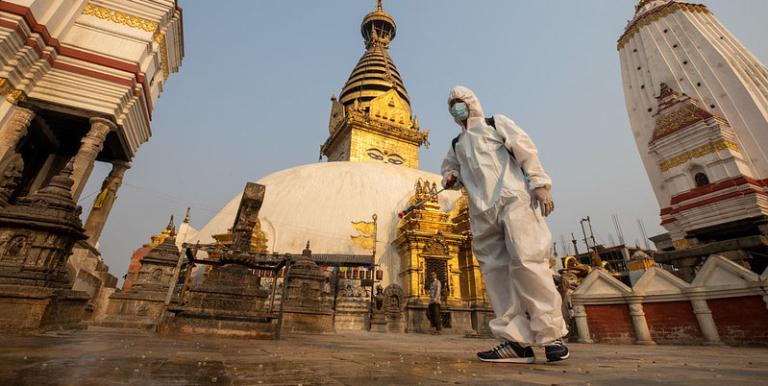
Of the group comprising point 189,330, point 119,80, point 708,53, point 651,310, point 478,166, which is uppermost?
point 708,53

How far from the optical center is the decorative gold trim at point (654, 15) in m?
21.0

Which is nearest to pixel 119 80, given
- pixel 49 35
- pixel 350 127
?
pixel 49 35

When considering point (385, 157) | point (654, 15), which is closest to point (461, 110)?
point (385, 157)

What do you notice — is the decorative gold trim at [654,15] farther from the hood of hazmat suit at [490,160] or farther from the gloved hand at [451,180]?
the gloved hand at [451,180]

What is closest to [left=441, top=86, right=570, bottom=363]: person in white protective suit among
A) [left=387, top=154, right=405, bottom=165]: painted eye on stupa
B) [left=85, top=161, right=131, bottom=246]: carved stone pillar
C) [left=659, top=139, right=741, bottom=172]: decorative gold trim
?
[left=85, top=161, right=131, bottom=246]: carved stone pillar

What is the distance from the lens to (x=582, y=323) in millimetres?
6715

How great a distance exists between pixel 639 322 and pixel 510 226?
536 centimetres

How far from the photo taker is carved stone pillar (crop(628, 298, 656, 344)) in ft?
19.6

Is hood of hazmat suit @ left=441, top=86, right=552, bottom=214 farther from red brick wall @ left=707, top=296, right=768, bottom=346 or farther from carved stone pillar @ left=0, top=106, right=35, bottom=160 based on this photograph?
carved stone pillar @ left=0, top=106, right=35, bottom=160

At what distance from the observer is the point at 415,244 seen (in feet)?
48.8

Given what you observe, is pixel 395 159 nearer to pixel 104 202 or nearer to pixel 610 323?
pixel 104 202

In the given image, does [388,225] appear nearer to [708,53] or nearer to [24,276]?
[24,276]

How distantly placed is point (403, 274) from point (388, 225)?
3.67 meters

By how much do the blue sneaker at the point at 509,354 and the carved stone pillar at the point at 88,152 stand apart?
1064 cm
